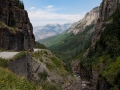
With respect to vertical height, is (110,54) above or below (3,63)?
below

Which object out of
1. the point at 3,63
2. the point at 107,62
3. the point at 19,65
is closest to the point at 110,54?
the point at 107,62

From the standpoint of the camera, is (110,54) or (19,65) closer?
(19,65)

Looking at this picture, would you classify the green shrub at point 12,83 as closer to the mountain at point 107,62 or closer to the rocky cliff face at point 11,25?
the rocky cliff face at point 11,25

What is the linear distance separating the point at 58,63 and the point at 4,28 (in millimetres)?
22280

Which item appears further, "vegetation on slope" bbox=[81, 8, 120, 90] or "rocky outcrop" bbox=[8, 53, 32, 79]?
"vegetation on slope" bbox=[81, 8, 120, 90]

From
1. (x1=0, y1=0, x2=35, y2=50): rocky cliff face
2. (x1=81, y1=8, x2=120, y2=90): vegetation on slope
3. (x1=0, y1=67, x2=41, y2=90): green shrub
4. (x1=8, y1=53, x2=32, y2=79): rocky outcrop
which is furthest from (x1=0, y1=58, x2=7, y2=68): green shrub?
(x1=81, y1=8, x2=120, y2=90): vegetation on slope

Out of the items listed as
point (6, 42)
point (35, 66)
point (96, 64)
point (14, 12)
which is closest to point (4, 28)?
point (6, 42)

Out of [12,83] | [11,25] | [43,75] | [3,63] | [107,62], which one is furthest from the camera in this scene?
[107,62]

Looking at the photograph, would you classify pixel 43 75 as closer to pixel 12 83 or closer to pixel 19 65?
pixel 19 65

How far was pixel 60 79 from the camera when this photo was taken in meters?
53.5

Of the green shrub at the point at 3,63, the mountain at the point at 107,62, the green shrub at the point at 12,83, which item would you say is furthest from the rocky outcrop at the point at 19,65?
the mountain at the point at 107,62

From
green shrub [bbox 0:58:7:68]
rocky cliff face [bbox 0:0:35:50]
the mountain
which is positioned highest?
rocky cliff face [bbox 0:0:35:50]

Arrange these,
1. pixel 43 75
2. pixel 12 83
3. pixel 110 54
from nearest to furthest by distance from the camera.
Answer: pixel 12 83 < pixel 43 75 < pixel 110 54

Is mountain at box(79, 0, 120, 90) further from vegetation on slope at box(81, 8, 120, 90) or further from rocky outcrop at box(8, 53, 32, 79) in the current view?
rocky outcrop at box(8, 53, 32, 79)
